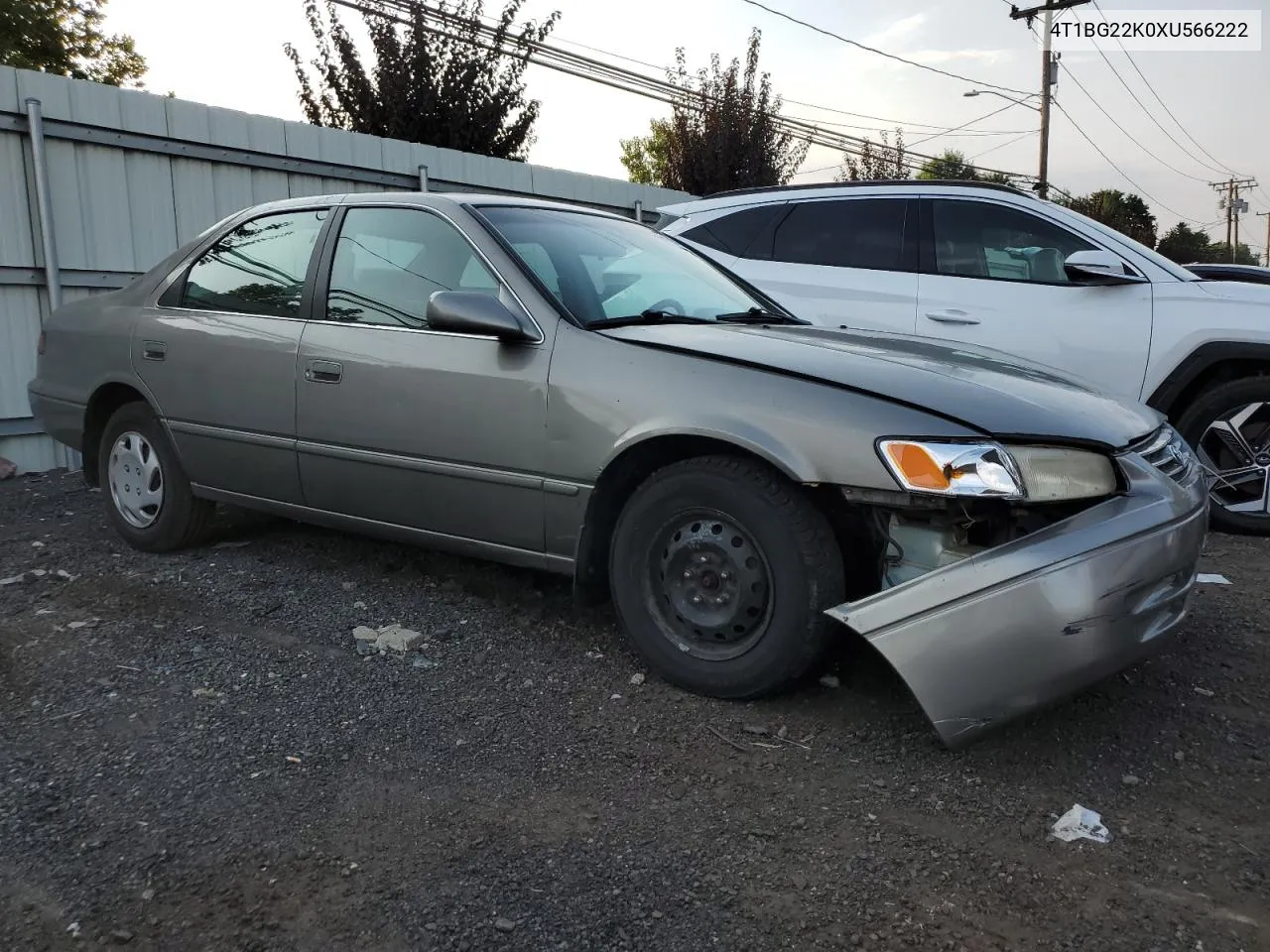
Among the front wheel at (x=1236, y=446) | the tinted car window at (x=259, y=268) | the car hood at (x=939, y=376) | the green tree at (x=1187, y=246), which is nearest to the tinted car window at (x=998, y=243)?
the front wheel at (x=1236, y=446)

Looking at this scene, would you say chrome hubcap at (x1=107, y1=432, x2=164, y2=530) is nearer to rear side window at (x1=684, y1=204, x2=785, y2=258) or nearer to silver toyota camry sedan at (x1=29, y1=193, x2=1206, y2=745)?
silver toyota camry sedan at (x1=29, y1=193, x2=1206, y2=745)

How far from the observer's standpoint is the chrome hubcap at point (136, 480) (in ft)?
14.9

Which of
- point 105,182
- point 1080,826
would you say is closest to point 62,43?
point 105,182

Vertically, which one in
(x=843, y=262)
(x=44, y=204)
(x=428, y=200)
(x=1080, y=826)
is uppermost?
(x=44, y=204)

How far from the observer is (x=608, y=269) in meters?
3.77

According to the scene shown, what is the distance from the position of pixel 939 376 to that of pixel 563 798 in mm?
1586

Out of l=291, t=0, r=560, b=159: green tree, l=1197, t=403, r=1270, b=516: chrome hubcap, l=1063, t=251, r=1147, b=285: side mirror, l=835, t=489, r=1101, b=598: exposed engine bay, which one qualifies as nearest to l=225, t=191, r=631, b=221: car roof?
l=835, t=489, r=1101, b=598: exposed engine bay

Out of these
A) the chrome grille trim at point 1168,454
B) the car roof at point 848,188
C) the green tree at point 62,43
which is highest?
the green tree at point 62,43

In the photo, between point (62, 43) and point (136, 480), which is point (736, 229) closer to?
point (136, 480)

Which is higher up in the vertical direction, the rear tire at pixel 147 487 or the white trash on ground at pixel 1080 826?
the rear tire at pixel 147 487

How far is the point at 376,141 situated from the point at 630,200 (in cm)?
354

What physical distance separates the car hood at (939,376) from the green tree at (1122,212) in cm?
4344

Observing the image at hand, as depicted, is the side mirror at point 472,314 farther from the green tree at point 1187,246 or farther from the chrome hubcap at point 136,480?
the green tree at point 1187,246

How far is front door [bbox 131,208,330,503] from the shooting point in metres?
4.00
